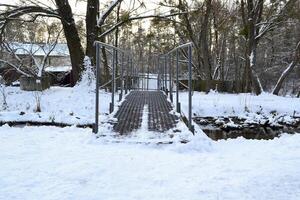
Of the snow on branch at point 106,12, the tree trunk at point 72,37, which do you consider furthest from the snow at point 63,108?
the snow on branch at point 106,12

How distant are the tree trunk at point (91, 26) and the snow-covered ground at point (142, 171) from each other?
Result: 1204cm

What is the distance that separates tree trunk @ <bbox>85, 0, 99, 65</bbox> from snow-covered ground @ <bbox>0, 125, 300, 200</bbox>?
12039 mm

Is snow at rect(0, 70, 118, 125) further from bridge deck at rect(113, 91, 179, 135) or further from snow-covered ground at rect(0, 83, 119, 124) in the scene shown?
bridge deck at rect(113, 91, 179, 135)

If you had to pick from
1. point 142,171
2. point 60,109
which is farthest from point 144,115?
point 142,171

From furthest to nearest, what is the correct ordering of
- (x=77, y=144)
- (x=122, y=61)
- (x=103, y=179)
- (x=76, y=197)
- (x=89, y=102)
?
(x=89, y=102) < (x=122, y=61) < (x=77, y=144) < (x=103, y=179) < (x=76, y=197)

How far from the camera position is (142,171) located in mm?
4684

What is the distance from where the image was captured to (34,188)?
3.97 m

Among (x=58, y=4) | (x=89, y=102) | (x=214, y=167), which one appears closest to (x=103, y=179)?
(x=214, y=167)

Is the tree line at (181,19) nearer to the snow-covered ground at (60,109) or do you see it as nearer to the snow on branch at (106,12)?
the snow on branch at (106,12)

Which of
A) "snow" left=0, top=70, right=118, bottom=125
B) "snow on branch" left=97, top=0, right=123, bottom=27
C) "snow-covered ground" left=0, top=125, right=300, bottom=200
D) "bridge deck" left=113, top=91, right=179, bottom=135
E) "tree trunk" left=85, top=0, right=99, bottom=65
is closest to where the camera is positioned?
"snow-covered ground" left=0, top=125, right=300, bottom=200

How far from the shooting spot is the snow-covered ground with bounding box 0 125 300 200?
3.91m

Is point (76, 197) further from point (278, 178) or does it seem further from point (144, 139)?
point (144, 139)

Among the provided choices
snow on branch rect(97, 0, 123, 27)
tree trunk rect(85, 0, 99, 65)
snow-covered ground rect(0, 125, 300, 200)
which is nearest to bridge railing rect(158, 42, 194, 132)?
snow-covered ground rect(0, 125, 300, 200)

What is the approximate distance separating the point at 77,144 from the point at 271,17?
750 inches
